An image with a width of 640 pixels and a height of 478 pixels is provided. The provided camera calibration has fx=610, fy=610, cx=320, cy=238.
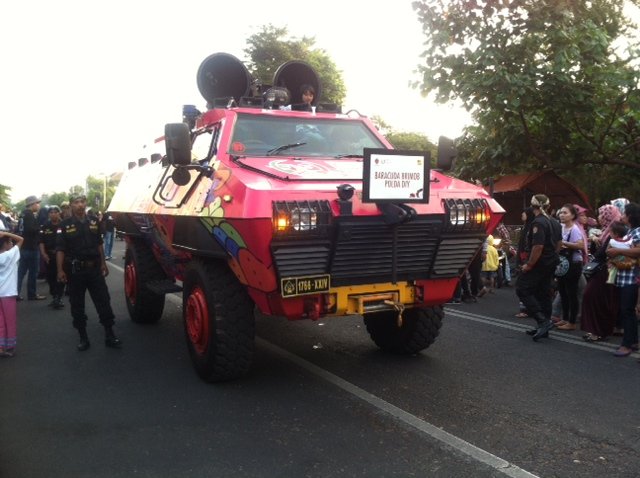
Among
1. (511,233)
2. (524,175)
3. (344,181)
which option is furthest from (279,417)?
(524,175)

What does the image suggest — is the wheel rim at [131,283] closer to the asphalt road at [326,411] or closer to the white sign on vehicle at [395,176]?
the asphalt road at [326,411]

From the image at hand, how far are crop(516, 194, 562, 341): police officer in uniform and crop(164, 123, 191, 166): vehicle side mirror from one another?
3.98m

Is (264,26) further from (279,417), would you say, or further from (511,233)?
(279,417)

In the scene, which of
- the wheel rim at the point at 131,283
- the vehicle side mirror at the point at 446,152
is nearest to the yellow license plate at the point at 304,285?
the vehicle side mirror at the point at 446,152

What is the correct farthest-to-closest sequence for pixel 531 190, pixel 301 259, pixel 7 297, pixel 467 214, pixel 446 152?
pixel 531 190
pixel 7 297
pixel 446 152
pixel 467 214
pixel 301 259

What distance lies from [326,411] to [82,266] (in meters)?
3.40

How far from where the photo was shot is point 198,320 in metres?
5.20

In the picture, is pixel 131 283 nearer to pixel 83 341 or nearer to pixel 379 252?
pixel 83 341

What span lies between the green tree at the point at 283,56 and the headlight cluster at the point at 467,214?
2541 centimetres

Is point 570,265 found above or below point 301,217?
below

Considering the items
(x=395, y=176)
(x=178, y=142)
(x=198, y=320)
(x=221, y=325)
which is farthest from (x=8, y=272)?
(x=395, y=176)

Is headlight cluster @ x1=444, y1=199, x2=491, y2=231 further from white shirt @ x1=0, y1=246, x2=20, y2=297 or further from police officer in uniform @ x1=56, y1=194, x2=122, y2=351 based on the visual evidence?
white shirt @ x1=0, y1=246, x2=20, y2=297

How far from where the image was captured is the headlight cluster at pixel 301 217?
167 inches

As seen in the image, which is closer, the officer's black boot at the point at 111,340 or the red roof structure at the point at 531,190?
the officer's black boot at the point at 111,340
